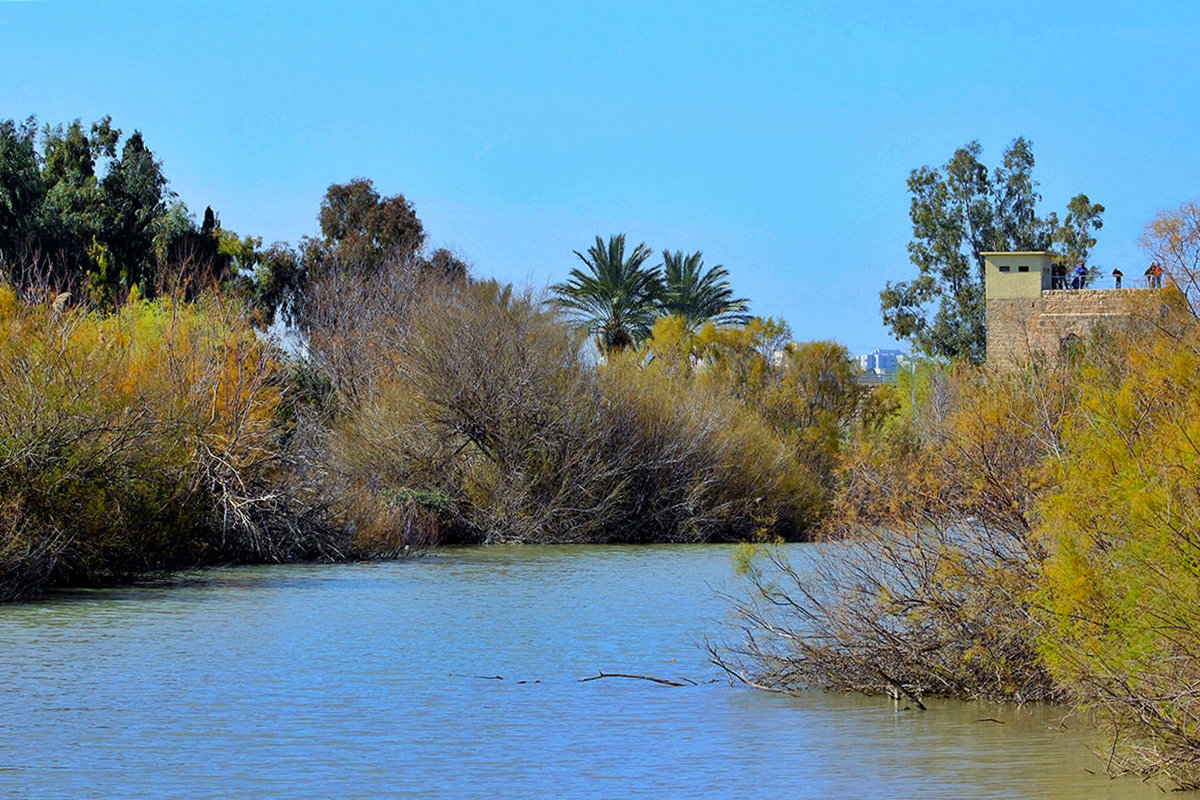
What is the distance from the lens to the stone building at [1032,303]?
5481 centimetres

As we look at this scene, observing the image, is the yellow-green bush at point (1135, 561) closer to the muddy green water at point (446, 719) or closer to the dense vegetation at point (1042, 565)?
the dense vegetation at point (1042, 565)

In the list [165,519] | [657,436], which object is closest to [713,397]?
[657,436]

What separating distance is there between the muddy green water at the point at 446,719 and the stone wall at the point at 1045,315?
35.2 m

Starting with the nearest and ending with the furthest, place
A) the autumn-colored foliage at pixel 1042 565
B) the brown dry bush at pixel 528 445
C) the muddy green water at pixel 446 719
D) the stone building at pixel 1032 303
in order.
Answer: the autumn-colored foliage at pixel 1042 565, the muddy green water at pixel 446 719, the brown dry bush at pixel 528 445, the stone building at pixel 1032 303

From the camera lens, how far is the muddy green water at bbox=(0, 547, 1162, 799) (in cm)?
1122

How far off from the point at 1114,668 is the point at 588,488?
92.7 ft

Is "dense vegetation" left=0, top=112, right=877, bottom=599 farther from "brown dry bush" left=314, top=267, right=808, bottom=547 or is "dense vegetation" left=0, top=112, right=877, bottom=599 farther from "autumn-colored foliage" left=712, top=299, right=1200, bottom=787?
"autumn-colored foliage" left=712, top=299, right=1200, bottom=787

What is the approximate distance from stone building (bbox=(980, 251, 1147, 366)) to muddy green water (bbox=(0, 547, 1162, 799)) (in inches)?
1409

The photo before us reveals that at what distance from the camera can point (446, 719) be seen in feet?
45.7

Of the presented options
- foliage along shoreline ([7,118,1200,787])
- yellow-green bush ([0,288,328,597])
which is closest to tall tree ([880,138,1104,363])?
foliage along shoreline ([7,118,1200,787])

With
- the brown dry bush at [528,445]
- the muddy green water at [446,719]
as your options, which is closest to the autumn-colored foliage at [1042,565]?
the muddy green water at [446,719]

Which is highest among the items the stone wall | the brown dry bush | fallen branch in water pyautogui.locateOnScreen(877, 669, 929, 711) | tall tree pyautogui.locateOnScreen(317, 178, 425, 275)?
tall tree pyautogui.locateOnScreen(317, 178, 425, 275)

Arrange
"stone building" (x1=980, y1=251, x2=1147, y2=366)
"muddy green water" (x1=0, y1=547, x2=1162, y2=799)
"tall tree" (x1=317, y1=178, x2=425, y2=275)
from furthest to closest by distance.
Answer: "tall tree" (x1=317, y1=178, x2=425, y2=275) → "stone building" (x1=980, y1=251, x2=1147, y2=366) → "muddy green water" (x1=0, y1=547, x2=1162, y2=799)

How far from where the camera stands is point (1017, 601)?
41.2 feet
